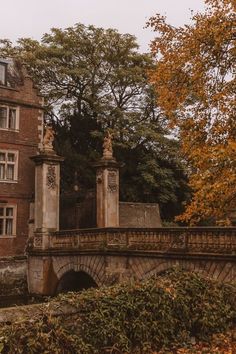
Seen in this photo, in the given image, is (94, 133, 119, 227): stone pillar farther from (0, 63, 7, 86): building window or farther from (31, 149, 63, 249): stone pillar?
(0, 63, 7, 86): building window

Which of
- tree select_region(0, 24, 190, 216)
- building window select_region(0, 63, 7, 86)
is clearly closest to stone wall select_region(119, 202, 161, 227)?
tree select_region(0, 24, 190, 216)

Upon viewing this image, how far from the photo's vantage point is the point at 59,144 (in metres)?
32.9

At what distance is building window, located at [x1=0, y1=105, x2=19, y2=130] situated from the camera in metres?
27.3

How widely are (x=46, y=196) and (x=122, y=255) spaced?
678 centimetres

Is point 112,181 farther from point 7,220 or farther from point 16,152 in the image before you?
Result: point 7,220

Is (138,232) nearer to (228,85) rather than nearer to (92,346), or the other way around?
(228,85)

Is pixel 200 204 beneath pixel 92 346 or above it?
above

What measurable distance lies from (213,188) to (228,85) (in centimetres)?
266

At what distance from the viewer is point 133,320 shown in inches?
299

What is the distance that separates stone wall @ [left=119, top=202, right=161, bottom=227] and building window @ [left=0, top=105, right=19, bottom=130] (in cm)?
736

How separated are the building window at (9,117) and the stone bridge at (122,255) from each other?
6930 millimetres

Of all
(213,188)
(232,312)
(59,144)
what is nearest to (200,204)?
(213,188)

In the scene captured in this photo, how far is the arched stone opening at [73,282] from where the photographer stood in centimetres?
2308

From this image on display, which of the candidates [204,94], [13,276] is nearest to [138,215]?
[13,276]
